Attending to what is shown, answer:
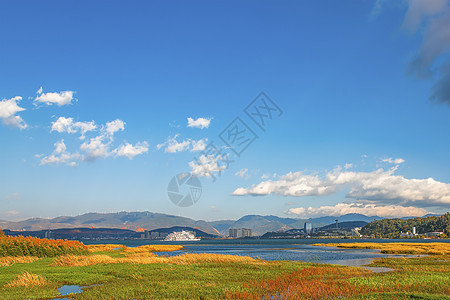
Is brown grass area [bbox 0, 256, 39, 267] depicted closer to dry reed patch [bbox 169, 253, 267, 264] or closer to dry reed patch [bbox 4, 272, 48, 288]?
dry reed patch [bbox 4, 272, 48, 288]

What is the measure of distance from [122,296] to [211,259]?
960 inches

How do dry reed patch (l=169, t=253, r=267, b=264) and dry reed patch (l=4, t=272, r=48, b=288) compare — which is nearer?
dry reed patch (l=4, t=272, r=48, b=288)

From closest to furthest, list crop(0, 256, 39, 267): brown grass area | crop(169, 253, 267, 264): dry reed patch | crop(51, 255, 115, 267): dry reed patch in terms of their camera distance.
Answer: crop(51, 255, 115, 267): dry reed patch < crop(169, 253, 267, 264): dry reed patch < crop(0, 256, 39, 267): brown grass area

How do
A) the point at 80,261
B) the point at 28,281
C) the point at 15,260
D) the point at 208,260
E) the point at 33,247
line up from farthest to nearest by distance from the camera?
the point at 33,247
the point at 15,260
the point at 208,260
the point at 80,261
the point at 28,281

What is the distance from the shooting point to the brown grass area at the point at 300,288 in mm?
26641

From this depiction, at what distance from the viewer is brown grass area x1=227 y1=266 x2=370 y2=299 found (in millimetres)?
26641

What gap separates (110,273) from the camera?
127 ft

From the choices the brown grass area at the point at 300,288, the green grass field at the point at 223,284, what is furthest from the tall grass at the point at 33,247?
the brown grass area at the point at 300,288

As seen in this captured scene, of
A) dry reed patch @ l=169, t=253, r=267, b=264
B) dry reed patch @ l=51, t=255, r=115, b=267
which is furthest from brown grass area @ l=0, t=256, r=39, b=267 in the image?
dry reed patch @ l=169, t=253, r=267, b=264

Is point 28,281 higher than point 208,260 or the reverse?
higher

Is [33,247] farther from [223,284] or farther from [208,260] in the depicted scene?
[223,284]

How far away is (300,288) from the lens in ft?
95.0

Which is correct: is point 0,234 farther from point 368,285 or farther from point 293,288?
point 368,285

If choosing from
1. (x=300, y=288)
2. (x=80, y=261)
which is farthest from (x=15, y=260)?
(x=300, y=288)
